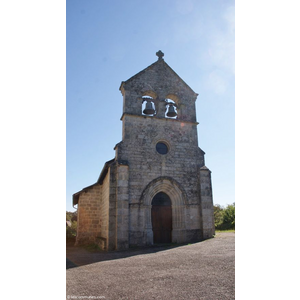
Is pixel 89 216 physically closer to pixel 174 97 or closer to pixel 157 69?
pixel 174 97

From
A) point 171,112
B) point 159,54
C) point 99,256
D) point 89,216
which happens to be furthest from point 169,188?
point 159,54

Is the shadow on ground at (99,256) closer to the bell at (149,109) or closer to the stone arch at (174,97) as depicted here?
the bell at (149,109)

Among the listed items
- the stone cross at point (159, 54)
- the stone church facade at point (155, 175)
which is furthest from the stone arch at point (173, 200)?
the stone cross at point (159, 54)

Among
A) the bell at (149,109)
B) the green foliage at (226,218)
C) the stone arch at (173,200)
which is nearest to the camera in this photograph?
the stone arch at (173,200)

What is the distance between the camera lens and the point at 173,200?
1154 cm

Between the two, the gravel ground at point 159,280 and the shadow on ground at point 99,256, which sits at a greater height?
the gravel ground at point 159,280

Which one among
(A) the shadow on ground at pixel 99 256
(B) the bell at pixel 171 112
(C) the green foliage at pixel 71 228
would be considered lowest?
(C) the green foliage at pixel 71 228

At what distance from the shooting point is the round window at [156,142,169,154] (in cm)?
1196

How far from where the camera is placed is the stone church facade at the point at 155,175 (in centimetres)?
1044

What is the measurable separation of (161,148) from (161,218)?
11.2 ft

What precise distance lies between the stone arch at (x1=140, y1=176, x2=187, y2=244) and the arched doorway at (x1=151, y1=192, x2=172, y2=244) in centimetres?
24

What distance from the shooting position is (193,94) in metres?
13.4

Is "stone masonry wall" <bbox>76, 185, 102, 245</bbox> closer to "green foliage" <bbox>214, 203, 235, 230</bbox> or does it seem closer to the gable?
the gable

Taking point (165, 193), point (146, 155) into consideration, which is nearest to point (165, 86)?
point (146, 155)
